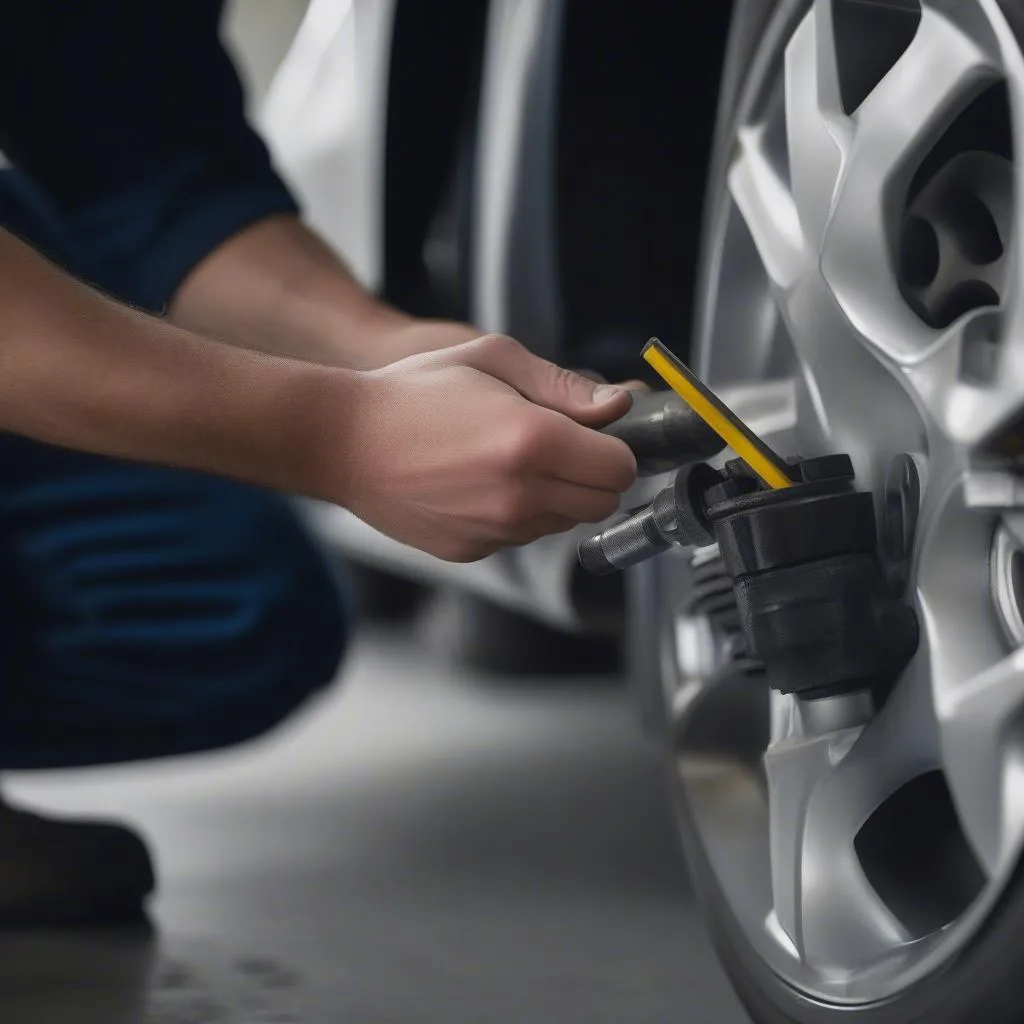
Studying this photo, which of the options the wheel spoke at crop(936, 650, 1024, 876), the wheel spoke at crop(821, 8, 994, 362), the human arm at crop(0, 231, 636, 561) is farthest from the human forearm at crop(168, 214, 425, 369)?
the wheel spoke at crop(936, 650, 1024, 876)

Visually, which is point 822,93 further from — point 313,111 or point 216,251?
point 313,111

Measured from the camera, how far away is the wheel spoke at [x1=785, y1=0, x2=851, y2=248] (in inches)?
34.0

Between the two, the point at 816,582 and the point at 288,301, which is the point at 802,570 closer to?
the point at 816,582

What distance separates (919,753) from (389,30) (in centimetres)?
90

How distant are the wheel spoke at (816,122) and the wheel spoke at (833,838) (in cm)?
28

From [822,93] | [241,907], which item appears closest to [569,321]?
[822,93]

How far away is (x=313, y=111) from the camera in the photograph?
5.80ft

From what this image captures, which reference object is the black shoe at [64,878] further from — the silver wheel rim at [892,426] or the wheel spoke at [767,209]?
the wheel spoke at [767,209]

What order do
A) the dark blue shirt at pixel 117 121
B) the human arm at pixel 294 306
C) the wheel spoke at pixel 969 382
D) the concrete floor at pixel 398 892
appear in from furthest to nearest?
1. the dark blue shirt at pixel 117 121
2. the human arm at pixel 294 306
3. the concrete floor at pixel 398 892
4. the wheel spoke at pixel 969 382

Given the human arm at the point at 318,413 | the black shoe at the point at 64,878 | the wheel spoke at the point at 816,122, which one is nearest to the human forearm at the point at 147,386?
the human arm at the point at 318,413

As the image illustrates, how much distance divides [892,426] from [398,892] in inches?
28.2

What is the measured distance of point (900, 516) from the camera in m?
0.82

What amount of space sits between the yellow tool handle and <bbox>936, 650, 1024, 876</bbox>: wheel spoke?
5.5 inches

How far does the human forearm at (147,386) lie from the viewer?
2.78 feet
